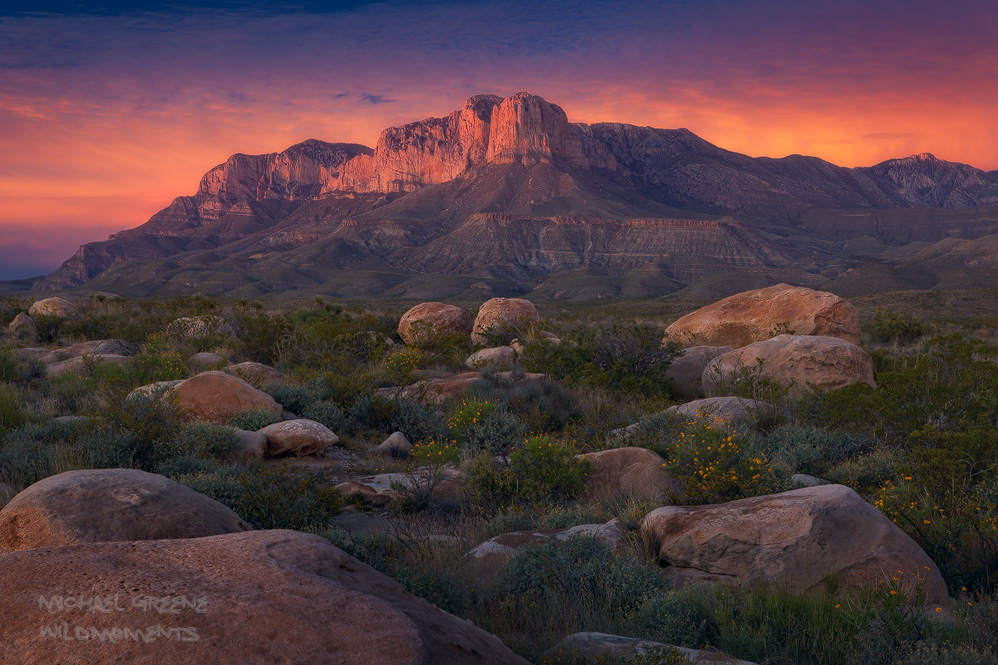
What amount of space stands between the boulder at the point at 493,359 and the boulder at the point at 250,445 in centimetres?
641

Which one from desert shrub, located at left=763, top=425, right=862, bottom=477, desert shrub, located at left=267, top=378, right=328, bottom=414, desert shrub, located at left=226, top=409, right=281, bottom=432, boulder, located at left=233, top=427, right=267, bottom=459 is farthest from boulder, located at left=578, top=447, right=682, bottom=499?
desert shrub, located at left=267, top=378, right=328, bottom=414

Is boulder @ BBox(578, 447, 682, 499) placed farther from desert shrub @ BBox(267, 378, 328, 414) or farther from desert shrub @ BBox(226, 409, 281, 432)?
desert shrub @ BBox(267, 378, 328, 414)

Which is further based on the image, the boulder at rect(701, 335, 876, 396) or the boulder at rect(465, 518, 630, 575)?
the boulder at rect(701, 335, 876, 396)

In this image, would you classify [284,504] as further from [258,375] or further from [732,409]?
[258,375]

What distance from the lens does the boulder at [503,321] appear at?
63.9ft

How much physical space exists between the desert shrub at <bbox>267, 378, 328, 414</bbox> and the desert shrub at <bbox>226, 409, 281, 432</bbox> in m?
1.31

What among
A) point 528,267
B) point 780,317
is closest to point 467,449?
point 780,317

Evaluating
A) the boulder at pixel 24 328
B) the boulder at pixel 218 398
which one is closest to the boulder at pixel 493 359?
the boulder at pixel 218 398

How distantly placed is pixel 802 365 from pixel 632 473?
5.47m

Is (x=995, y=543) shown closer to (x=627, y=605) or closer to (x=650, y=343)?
(x=627, y=605)

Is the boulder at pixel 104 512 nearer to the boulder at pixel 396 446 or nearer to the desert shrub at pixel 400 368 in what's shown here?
the boulder at pixel 396 446

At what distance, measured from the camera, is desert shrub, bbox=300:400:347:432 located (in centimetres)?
1021

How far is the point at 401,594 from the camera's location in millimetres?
2932

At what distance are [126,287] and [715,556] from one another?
512 ft
